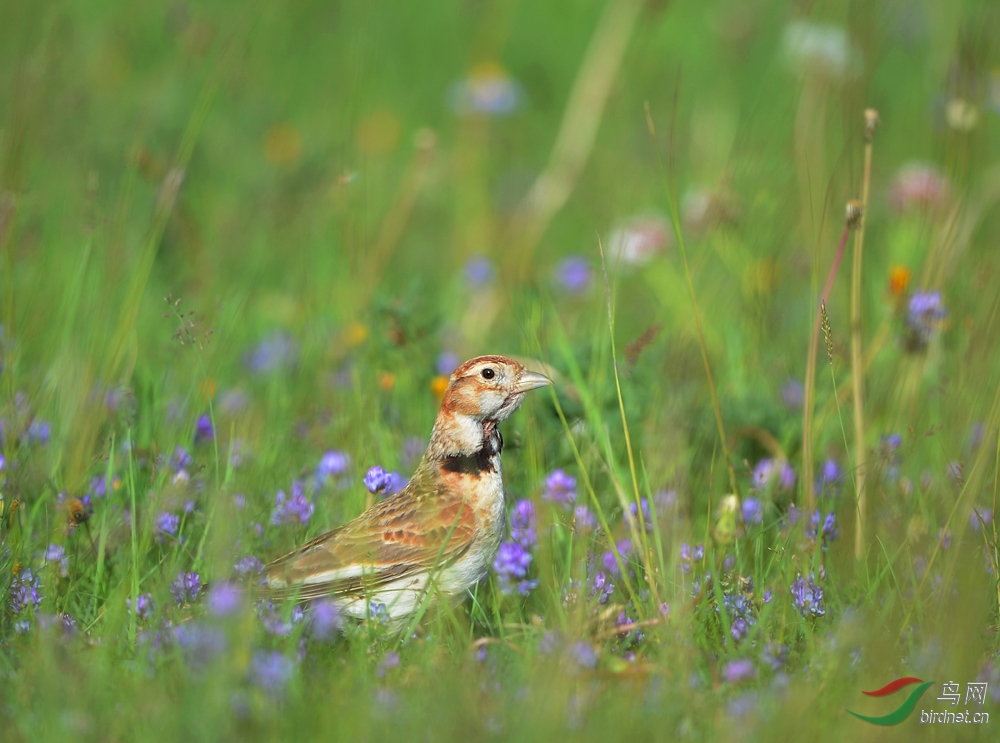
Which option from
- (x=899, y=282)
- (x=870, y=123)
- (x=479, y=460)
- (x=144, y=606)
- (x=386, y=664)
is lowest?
(x=386, y=664)

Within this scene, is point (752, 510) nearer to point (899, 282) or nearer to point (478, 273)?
point (899, 282)

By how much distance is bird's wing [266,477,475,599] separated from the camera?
3.79 metres

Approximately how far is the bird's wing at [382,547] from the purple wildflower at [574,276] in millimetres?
2882

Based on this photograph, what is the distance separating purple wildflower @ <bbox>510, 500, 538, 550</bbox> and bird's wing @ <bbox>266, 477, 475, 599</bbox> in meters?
0.36

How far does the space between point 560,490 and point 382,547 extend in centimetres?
91

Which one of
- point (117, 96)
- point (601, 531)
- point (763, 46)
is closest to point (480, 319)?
point (601, 531)

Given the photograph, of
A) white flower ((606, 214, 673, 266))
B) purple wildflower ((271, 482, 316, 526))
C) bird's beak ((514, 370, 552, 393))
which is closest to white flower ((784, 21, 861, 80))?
white flower ((606, 214, 673, 266))

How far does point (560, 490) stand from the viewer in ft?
14.8

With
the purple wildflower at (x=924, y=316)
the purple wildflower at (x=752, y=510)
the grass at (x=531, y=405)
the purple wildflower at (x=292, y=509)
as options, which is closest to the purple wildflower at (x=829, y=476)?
the grass at (x=531, y=405)

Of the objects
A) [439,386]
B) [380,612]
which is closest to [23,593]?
[380,612]

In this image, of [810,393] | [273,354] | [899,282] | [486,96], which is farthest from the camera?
[486,96]

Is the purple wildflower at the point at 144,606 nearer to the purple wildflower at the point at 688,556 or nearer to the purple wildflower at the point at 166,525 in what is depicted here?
the purple wildflower at the point at 166,525

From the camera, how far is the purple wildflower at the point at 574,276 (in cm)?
677

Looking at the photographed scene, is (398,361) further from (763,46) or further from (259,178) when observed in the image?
(763,46)
